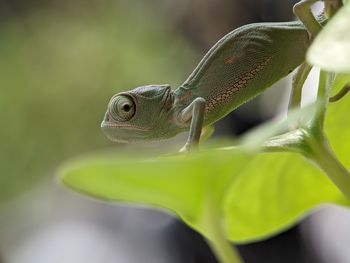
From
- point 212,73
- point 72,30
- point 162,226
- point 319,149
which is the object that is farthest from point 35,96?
point 319,149

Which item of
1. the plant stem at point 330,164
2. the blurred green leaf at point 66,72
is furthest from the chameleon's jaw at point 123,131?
the blurred green leaf at point 66,72

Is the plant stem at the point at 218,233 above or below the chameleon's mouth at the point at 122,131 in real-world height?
above

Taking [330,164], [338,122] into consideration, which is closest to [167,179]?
[330,164]

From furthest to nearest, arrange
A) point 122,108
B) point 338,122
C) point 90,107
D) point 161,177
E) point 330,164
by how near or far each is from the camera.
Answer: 1. point 90,107
2. point 122,108
3. point 338,122
4. point 330,164
5. point 161,177

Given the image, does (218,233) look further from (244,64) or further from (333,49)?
(244,64)

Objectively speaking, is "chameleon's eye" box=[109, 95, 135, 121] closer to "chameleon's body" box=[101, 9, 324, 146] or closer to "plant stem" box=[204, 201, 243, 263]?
"chameleon's body" box=[101, 9, 324, 146]

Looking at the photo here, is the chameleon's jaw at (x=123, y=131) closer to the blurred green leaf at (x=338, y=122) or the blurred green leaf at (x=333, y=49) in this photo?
the blurred green leaf at (x=338, y=122)
